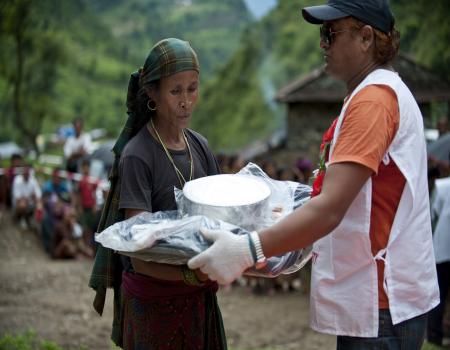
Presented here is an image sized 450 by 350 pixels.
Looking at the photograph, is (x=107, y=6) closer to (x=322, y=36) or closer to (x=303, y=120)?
(x=303, y=120)

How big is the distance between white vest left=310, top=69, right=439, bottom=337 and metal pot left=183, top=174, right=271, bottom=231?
0.94 feet

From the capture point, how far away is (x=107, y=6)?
71438mm

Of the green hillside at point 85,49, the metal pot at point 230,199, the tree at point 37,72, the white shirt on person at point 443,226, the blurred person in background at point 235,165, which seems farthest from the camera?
the tree at point 37,72

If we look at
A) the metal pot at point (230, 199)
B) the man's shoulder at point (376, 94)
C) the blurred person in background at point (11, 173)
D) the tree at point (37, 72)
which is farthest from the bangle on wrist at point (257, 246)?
the tree at point (37, 72)

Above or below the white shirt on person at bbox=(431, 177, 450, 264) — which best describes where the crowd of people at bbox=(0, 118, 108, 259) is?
below

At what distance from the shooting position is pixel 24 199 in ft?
44.7

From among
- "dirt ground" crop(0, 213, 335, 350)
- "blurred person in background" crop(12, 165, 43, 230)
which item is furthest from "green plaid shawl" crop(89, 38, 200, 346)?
"blurred person in background" crop(12, 165, 43, 230)

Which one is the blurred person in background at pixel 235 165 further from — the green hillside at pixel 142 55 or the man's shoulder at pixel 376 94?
the man's shoulder at pixel 376 94

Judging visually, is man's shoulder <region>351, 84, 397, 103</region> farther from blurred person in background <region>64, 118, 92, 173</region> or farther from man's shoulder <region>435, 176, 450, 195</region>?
blurred person in background <region>64, 118, 92, 173</region>

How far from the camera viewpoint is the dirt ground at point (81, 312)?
673 cm

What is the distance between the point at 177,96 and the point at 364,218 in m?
0.96

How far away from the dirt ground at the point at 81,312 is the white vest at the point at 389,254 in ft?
13.7

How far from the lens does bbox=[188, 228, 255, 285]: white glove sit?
2.04 meters

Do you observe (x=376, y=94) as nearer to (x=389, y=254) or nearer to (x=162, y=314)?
(x=389, y=254)
